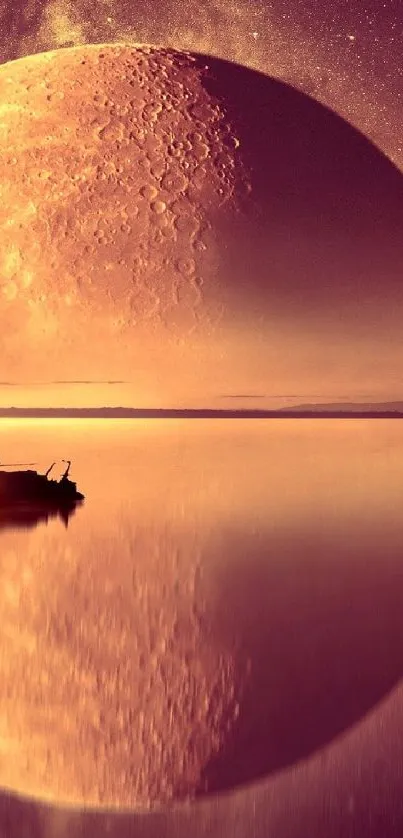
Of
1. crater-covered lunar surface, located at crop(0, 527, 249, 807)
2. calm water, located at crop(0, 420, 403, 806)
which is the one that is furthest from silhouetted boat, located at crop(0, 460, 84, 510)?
crater-covered lunar surface, located at crop(0, 527, 249, 807)

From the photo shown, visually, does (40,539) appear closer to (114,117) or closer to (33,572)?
(33,572)

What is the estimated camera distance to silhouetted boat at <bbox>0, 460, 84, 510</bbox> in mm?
20875

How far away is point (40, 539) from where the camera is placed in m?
16.9

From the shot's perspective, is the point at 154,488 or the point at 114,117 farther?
the point at 114,117

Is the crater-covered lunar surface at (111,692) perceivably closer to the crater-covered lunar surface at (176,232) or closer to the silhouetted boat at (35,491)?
the silhouetted boat at (35,491)

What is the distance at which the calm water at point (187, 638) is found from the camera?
808 cm

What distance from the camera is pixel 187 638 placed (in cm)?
1084

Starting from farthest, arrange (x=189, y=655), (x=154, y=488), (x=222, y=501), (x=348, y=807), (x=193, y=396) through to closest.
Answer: (x=193, y=396), (x=154, y=488), (x=222, y=501), (x=189, y=655), (x=348, y=807)

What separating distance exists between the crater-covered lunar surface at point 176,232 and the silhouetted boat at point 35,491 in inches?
905

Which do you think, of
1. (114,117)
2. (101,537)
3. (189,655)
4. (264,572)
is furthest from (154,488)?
(114,117)

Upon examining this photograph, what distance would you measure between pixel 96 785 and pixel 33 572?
20.7 ft

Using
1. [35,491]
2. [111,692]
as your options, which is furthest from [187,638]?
[35,491]

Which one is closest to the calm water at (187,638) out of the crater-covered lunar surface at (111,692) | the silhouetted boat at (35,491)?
the crater-covered lunar surface at (111,692)


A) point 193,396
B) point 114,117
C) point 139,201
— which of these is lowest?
point 193,396
